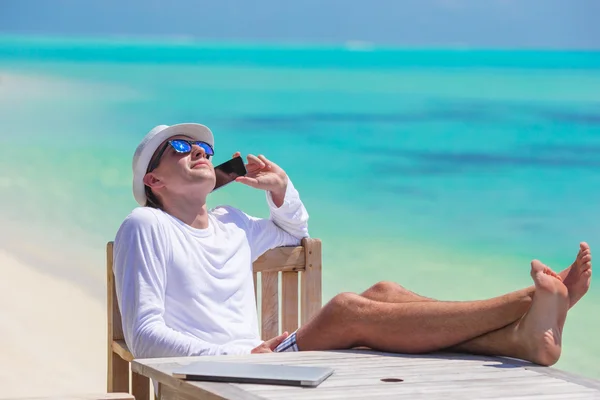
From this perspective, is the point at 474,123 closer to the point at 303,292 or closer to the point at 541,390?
the point at 303,292

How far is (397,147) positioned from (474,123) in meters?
5.05

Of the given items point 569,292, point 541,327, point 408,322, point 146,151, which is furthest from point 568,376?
point 146,151

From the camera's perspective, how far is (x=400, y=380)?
9.46 ft

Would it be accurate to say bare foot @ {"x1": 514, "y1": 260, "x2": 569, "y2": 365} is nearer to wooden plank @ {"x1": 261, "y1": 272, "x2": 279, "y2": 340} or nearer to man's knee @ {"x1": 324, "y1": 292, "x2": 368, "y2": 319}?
man's knee @ {"x1": 324, "y1": 292, "x2": 368, "y2": 319}

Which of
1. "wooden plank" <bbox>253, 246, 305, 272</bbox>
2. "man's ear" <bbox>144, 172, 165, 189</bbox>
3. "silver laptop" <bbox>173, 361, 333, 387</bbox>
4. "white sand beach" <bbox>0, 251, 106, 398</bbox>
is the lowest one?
"white sand beach" <bbox>0, 251, 106, 398</bbox>

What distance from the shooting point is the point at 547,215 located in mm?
13344

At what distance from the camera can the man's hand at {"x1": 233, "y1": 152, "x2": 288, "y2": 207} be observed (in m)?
4.25

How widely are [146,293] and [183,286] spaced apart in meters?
0.19

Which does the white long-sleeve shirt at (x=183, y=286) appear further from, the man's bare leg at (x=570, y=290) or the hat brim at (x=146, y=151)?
the man's bare leg at (x=570, y=290)

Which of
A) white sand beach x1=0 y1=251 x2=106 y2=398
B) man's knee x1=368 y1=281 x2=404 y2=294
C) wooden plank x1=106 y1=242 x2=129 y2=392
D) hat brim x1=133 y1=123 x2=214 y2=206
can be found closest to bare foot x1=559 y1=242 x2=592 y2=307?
man's knee x1=368 y1=281 x2=404 y2=294

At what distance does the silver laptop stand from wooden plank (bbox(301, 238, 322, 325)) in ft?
4.73

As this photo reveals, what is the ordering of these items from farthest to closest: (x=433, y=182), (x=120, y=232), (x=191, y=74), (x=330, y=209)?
(x=191, y=74) < (x=433, y=182) < (x=330, y=209) < (x=120, y=232)

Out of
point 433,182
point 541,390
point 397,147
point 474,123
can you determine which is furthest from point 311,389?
point 474,123

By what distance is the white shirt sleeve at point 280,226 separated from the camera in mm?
4277
